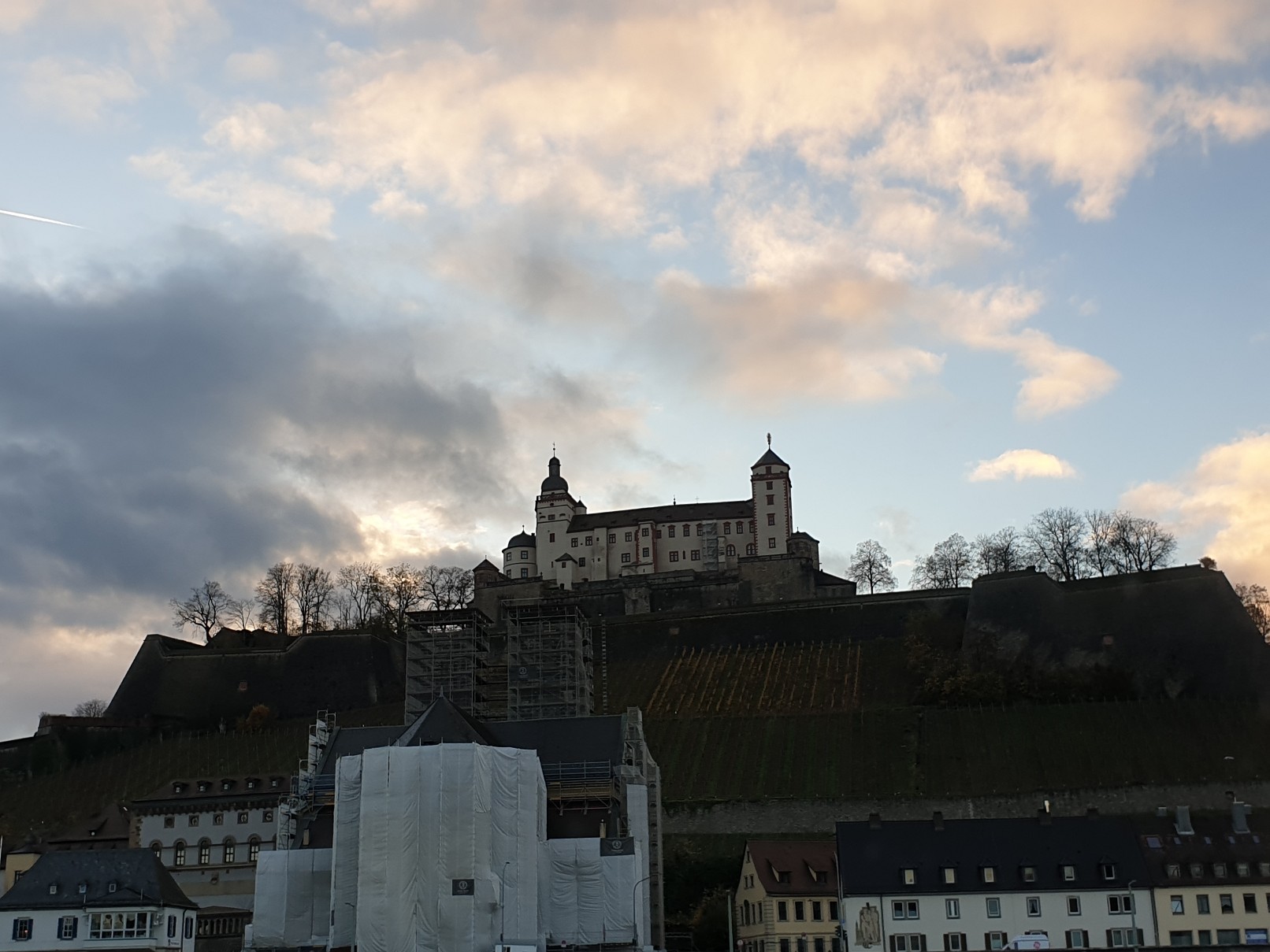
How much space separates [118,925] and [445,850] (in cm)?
1257

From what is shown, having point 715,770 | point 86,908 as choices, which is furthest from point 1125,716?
point 86,908

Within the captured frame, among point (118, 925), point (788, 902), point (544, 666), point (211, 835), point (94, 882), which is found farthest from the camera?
point (544, 666)

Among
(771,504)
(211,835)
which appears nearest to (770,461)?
(771,504)

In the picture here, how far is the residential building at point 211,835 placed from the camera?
234ft

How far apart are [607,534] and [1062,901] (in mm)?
76809

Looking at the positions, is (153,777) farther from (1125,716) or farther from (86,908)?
(1125,716)

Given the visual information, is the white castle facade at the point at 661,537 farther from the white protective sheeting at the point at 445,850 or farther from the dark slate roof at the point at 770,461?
the white protective sheeting at the point at 445,850

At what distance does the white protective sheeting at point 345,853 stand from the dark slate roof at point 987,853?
64.7 feet

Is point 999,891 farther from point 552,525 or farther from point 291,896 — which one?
point 552,525

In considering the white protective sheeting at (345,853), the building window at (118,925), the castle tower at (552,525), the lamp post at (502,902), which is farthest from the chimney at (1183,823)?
the castle tower at (552,525)

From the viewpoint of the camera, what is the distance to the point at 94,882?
175ft

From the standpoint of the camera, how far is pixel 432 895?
51.3m

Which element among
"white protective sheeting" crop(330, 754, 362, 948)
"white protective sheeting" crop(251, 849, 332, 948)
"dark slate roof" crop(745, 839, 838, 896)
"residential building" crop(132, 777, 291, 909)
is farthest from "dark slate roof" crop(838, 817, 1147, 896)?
"residential building" crop(132, 777, 291, 909)

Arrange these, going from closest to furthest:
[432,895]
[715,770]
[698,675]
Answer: [432,895], [715,770], [698,675]
